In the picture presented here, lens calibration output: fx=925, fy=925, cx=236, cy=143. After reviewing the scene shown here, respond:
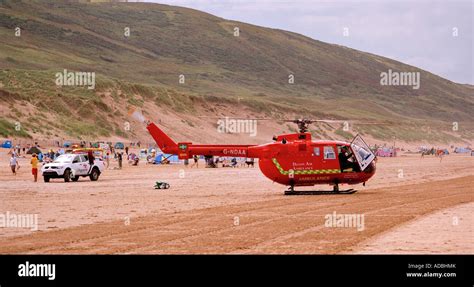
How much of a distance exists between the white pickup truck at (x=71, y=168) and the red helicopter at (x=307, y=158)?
1205 centimetres

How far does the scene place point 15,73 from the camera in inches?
4727

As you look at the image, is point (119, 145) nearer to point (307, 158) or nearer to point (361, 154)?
point (307, 158)

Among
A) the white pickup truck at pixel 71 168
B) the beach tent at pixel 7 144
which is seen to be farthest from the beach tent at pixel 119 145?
the white pickup truck at pixel 71 168

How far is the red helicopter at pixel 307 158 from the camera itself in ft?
113

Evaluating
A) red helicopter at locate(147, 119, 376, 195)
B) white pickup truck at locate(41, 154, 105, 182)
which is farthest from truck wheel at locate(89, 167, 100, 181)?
red helicopter at locate(147, 119, 376, 195)

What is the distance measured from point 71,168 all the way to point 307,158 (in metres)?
15.3

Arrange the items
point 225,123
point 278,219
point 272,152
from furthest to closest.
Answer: point 225,123, point 272,152, point 278,219

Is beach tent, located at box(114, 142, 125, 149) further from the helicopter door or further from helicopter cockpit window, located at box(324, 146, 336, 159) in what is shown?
the helicopter door

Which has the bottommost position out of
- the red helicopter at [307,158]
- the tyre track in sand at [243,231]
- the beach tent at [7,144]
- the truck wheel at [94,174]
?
the tyre track in sand at [243,231]

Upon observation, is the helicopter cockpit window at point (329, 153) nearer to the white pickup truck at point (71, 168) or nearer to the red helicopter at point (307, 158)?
the red helicopter at point (307, 158)

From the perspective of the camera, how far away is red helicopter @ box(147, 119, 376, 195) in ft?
113
